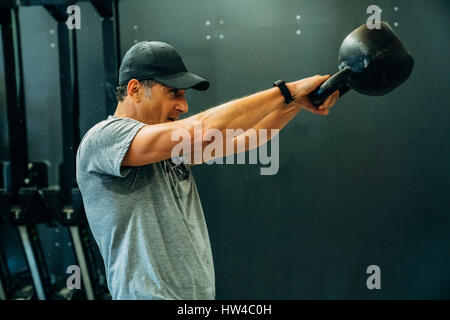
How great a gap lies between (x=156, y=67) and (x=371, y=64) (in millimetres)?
545

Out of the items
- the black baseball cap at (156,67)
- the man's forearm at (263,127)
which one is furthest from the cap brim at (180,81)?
the man's forearm at (263,127)

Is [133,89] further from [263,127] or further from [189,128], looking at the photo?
[263,127]

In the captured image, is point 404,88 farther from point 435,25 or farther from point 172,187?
point 172,187

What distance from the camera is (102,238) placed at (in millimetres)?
937

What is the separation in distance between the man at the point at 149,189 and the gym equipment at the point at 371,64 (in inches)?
6.3

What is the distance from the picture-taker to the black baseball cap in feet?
3.25

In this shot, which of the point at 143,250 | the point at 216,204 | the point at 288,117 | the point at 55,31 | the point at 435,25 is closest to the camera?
the point at 143,250

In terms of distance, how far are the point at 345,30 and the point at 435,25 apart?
0.40 metres

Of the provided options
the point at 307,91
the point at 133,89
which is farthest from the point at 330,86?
the point at 133,89

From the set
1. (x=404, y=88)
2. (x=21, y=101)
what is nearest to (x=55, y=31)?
(x=21, y=101)

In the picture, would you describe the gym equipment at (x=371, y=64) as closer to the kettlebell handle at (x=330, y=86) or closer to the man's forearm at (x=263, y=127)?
the kettlebell handle at (x=330, y=86)

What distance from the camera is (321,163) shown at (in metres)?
2.02

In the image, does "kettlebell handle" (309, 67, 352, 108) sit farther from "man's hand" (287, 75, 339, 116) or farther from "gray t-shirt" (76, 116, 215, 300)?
"gray t-shirt" (76, 116, 215, 300)

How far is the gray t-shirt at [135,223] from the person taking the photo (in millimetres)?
888
